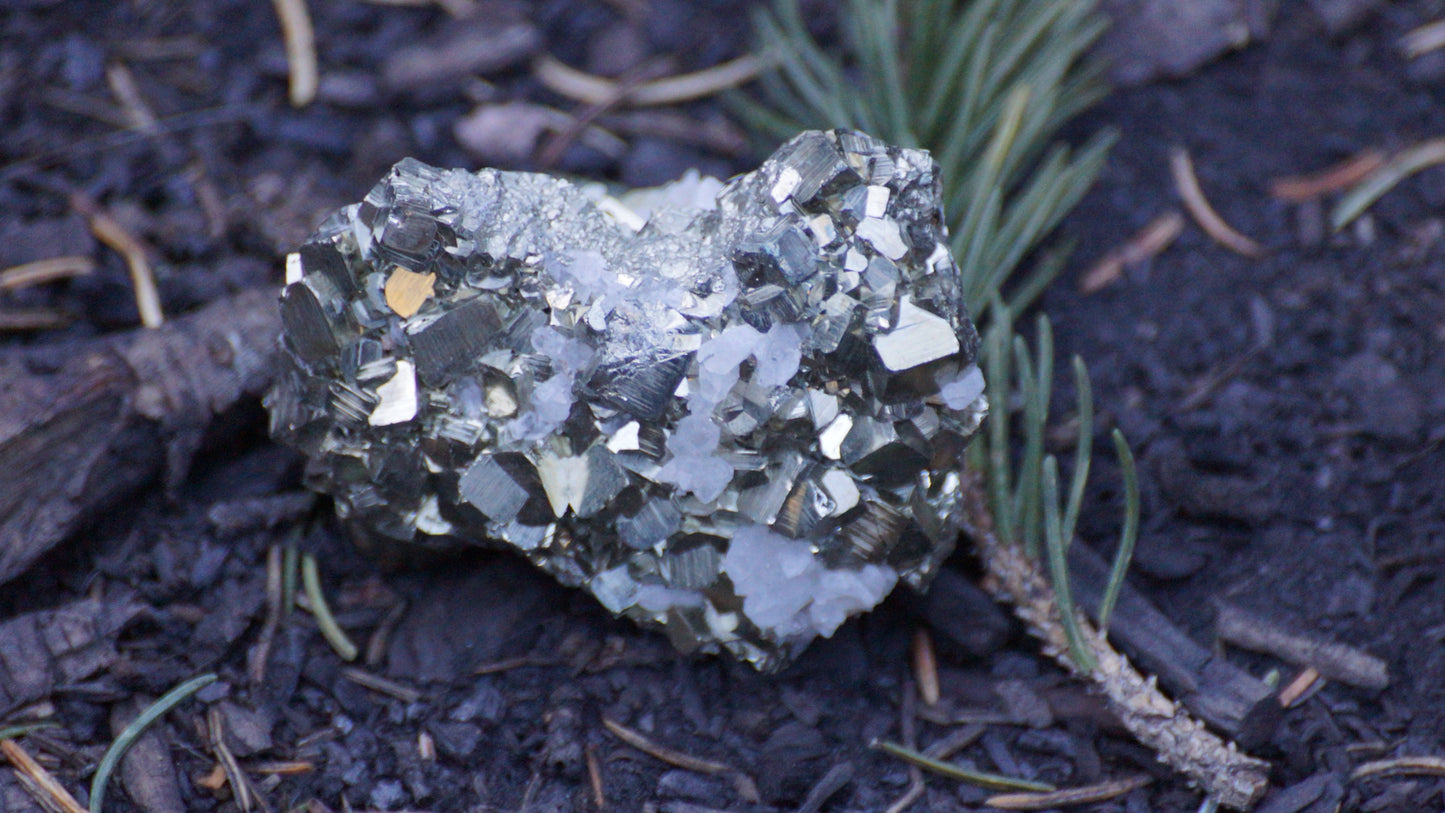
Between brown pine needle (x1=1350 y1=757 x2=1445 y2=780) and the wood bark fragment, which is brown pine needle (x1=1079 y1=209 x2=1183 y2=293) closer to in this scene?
brown pine needle (x1=1350 y1=757 x2=1445 y2=780)

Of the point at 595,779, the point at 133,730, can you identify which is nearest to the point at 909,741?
the point at 595,779

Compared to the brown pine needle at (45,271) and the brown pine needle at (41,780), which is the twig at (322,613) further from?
the brown pine needle at (45,271)

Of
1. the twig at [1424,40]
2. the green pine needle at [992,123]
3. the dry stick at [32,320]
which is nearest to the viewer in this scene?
the green pine needle at [992,123]

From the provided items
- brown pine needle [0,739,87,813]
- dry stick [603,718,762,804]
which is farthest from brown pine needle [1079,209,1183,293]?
brown pine needle [0,739,87,813]

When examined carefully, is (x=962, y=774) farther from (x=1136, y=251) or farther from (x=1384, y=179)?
(x=1384, y=179)

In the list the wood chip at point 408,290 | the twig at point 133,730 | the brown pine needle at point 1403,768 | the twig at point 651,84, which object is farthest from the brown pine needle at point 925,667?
the twig at point 651,84

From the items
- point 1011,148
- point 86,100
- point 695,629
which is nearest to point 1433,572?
point 1011,148
